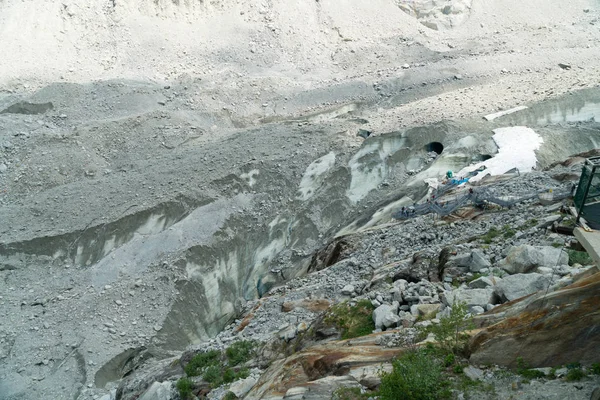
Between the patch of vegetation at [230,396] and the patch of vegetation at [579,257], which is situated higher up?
the patch of vegetation at [579,257]

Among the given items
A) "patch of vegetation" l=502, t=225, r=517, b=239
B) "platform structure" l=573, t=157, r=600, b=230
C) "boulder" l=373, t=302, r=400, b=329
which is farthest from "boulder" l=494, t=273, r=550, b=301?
"patch of vegetation" l=502, t=225, r=517, b=239

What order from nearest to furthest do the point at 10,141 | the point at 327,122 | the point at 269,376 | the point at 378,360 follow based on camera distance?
the point at 378,360 → the point at 269,376 → the point at 10,141 → the point at 327,122

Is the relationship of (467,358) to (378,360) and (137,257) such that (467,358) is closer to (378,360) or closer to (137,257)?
(378,360)

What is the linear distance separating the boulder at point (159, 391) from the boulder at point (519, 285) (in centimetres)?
852

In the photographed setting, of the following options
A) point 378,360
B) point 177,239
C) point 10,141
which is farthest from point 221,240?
point 378,360

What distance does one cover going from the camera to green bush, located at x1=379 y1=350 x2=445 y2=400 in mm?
9023

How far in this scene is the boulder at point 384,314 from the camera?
12.8 metres

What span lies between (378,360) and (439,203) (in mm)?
11390

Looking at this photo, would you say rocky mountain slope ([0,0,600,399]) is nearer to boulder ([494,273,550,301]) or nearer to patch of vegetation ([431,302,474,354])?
patch of vegetation ([431,302,474,354])

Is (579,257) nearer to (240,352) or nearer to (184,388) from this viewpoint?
(240,352)

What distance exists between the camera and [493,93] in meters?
35.7

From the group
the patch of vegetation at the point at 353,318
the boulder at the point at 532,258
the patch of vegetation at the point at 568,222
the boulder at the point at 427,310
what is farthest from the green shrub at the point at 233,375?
the patch of vegetation at the point at 568,222

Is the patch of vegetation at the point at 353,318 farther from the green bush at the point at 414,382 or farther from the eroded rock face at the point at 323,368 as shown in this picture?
the green bush at the point at 414,382

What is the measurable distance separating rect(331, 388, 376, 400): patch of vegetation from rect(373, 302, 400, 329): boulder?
2817mm
